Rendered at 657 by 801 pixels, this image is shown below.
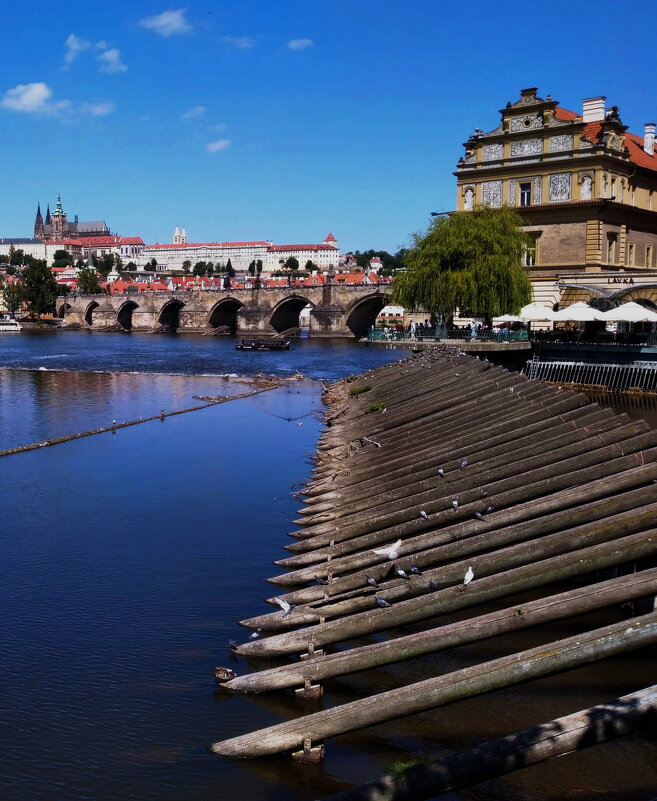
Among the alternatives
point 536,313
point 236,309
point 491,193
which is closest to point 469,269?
point 536,313

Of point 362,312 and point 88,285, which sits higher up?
point 88,285

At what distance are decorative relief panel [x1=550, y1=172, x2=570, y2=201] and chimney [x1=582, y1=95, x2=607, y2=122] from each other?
20.5ft

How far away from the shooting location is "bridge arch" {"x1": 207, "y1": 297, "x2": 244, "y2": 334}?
146000 millimetres

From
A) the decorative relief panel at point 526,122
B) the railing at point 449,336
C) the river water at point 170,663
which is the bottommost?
the river water at point 170,663

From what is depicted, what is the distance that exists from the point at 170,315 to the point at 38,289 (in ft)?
99.2

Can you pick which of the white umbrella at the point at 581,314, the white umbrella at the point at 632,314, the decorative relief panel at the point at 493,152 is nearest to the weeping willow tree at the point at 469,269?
the white umbrella at the point at 581,314

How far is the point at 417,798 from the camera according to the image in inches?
255

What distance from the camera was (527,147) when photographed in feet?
200

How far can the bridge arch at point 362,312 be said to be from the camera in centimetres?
12638

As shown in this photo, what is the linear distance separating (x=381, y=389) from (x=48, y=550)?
21.9m

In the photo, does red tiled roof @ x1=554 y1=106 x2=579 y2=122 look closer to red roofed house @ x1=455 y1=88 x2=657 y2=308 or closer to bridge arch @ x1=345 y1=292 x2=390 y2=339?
red roofed house @ x1=455 y1=88 x2=657 y2=308

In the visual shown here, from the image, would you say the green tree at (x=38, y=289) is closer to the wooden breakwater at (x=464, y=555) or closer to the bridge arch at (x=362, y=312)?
the bridge arch at (x=362, y=312)

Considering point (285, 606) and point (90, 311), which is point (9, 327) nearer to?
point (90, 311)

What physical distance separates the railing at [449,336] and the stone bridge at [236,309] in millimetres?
61303
